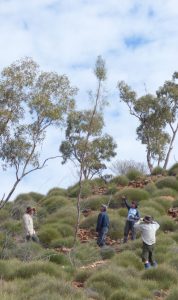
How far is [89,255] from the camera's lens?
18.1 meters

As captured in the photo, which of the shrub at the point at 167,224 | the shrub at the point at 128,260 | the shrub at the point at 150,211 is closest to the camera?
the shrub at the point at 128,260

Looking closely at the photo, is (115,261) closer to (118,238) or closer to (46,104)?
(118,238)

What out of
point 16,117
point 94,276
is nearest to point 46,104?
point 16,117

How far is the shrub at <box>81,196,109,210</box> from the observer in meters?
26.3

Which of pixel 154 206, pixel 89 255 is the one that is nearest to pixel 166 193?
pixel 154 206

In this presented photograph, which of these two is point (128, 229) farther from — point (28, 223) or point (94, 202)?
point (94, 202)

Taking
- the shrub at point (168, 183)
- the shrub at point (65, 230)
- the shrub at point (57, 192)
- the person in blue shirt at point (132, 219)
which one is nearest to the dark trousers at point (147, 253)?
the person in blue shirt at point (132, 219)

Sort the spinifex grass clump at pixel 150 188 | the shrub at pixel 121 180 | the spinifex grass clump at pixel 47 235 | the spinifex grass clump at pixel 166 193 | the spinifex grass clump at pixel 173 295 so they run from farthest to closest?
the shrub at pixel 121 180 < the spinifex grass clump at pixel 150 188 < the spinifex grass clump at pixel 166 193 < the spinifex grass clump at pixel 47 235 < the spinifex grass clump at pixel 173 295

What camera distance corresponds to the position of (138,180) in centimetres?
3206

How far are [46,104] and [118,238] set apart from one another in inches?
203

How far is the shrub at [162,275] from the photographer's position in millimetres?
14062

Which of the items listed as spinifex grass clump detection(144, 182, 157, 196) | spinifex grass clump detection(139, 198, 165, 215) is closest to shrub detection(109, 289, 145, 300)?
spinifex grass clump detection(139, 198, 165, 215)

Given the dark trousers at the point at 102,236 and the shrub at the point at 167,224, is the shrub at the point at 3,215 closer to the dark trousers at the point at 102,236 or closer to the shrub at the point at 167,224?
the dark trousers at the point at 102,236

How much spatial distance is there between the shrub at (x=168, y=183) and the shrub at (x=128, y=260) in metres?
12.0
